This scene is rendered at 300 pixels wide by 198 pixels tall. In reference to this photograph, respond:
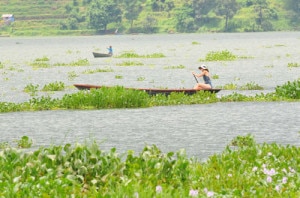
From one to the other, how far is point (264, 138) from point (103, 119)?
301 inches

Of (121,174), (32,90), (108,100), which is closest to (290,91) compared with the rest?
(108,100)

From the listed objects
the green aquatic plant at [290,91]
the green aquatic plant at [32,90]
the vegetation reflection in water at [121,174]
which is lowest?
the green aquatic plant at [32,90]

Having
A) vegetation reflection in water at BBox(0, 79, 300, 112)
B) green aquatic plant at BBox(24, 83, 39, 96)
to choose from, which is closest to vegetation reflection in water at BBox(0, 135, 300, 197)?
vegetation reflection in water at BBox(0, 79, 300, 112)

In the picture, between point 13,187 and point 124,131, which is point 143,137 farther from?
point 13,187

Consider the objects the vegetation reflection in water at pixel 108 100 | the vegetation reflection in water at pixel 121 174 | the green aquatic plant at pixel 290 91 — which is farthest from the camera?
the green aquatic plant at pixel 290 91

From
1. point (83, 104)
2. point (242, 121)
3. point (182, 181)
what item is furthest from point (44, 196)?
point (83, 104)

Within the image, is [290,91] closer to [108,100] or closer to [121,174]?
→ [108,100]

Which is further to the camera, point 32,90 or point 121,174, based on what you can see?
point 32,90

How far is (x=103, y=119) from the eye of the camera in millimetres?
28953

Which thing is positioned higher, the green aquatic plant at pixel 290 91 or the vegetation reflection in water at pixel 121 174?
the vegetation reflection in water at pixel 121 174

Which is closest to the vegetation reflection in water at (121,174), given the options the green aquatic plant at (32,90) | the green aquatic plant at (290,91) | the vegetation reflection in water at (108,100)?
the vegetation reflection in water at (108,100)

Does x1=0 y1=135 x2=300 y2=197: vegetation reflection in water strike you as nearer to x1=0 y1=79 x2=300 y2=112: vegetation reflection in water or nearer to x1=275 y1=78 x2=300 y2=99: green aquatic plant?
x1=0 y1=79 x2=300 y2=112: vegetation reflection in water

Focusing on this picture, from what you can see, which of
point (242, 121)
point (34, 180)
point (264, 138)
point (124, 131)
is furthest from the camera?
point (242, 121)

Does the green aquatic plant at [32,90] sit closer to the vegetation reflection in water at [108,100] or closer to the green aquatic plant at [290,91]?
the vegetation reflection in water at [108,100]
